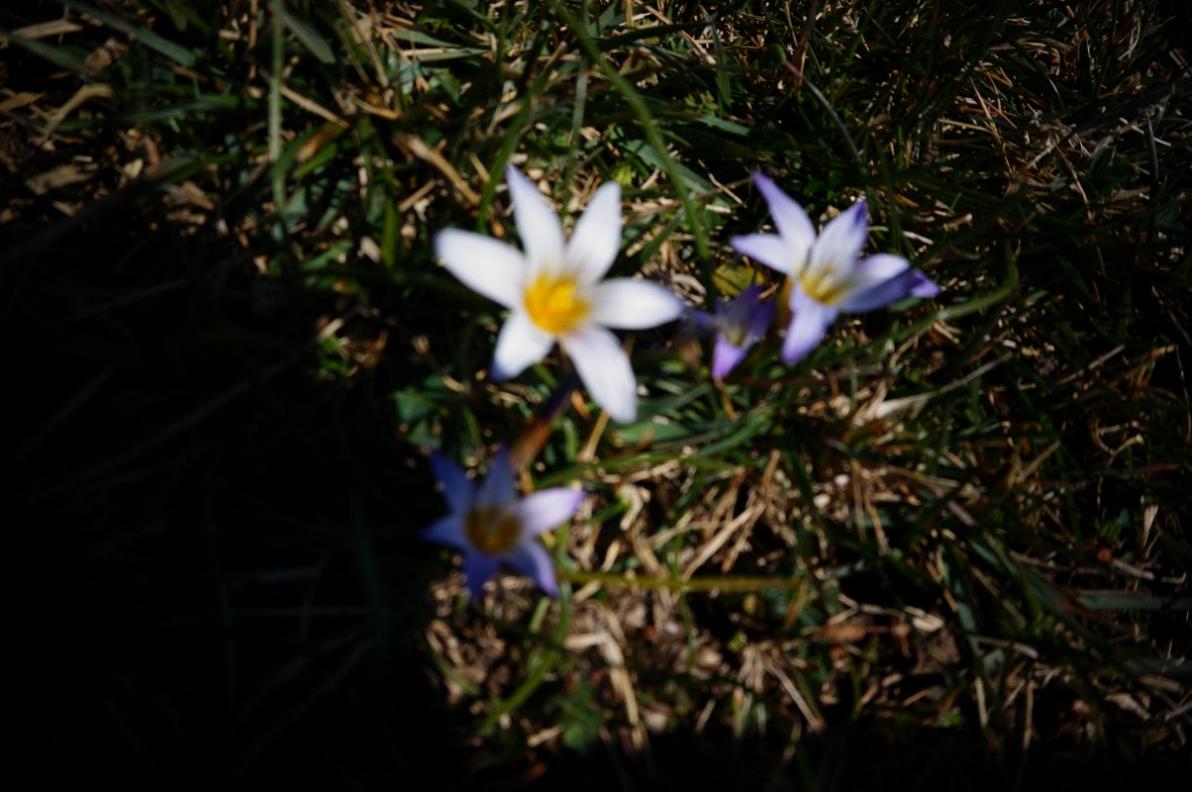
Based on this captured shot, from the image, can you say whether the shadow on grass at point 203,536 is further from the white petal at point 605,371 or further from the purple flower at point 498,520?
the white petal at point 605,371

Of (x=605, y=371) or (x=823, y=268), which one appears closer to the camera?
(x=605, y=371)

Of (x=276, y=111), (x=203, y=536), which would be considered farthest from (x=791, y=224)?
(x=203, y=536)

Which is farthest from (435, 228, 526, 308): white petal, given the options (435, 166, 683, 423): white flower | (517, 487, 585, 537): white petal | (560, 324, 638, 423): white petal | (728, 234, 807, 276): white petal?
(728, 234, 807, 276): white petal

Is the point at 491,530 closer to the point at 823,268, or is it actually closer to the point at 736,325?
the point at 736,325

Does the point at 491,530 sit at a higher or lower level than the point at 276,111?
lower

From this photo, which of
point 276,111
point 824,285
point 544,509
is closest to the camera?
point 544,509

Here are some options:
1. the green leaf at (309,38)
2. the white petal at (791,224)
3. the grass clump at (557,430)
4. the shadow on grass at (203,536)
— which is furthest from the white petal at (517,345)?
the green leaf at (309,38)

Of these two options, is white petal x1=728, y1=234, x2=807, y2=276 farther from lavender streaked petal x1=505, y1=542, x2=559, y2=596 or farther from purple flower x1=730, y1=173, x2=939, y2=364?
lavender streaked petal x1=505, y1=542, x2=559, y2=596

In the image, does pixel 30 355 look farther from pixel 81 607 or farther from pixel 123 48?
pixel 123 48
